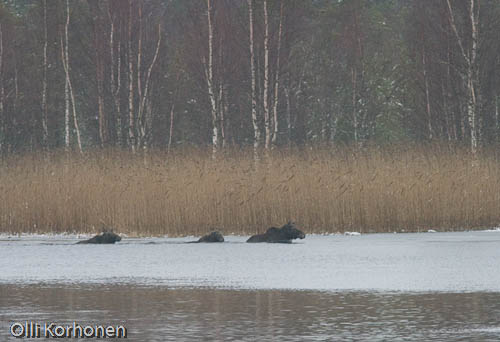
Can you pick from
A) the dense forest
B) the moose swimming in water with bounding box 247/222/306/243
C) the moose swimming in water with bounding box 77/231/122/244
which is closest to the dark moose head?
the moose swimming in water with bounding box 247/222/306/243

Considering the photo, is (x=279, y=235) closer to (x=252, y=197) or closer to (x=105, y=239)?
(x=252, y=197)

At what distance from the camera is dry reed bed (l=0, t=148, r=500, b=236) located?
→ 1775cm

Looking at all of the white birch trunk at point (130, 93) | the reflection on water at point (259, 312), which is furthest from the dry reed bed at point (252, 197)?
the white birch trunk at point (130, 93)

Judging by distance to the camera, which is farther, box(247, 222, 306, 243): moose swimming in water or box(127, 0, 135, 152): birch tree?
box(127, 0, 135, 152): birch tree

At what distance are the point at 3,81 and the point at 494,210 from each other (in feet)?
84.0

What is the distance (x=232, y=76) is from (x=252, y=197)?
24.7m

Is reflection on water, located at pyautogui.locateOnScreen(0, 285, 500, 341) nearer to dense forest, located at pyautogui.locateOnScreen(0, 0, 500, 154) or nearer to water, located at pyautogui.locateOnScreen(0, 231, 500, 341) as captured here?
water, located at pyautogui.locateOnScreen(0, 231, 500, 341)

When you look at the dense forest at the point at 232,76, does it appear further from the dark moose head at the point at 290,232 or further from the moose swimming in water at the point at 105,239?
the dark moose head at the point at 290,232

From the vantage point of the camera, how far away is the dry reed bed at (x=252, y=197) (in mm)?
17750

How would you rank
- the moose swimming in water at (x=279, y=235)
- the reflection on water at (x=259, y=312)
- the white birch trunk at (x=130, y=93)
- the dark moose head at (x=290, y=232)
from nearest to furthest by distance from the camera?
1. the reflection on water at (x=259, y=312)
2. the moose swimming in water at (x=279, y=235)
3. the dark moose head at (x=290, y=232)
4. the white birch trunk at (x=130, y=93)

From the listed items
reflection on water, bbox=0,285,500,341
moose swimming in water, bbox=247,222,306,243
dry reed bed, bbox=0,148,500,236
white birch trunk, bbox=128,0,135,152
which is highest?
white birch trunk, bbox=128,0,135,152

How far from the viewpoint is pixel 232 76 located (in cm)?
4222

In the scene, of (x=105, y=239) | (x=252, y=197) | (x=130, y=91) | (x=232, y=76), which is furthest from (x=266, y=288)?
(x=232, y=76)

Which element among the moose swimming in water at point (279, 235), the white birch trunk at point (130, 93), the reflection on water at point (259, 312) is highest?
the white birch trunk at point (130, 93)
